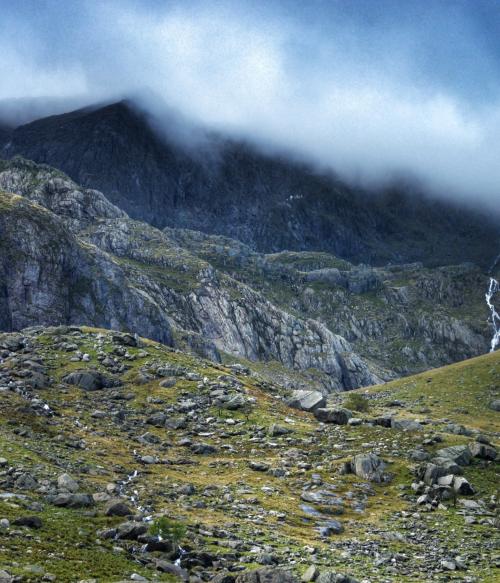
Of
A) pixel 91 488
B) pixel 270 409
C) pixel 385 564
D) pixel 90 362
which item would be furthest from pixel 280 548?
pixel 90 362

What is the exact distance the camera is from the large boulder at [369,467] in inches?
2400

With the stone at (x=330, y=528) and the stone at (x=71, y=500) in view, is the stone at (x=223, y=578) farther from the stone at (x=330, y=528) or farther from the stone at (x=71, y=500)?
the stone at (x=330, y=528)

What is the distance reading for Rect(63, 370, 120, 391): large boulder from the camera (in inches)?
3093

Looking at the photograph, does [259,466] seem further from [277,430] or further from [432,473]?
[432,473]

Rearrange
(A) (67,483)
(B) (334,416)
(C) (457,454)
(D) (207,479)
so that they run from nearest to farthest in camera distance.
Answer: (A) (67,483) < (D) (207,479) < (C) (457,454) < (B) (334,416)

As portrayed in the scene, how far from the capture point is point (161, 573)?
32375 mm

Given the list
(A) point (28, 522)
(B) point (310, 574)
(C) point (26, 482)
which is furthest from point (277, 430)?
(A) point (28, 522)

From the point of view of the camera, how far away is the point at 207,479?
5700cm

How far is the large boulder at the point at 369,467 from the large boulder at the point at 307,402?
23.3 metres

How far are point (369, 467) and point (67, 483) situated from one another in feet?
104

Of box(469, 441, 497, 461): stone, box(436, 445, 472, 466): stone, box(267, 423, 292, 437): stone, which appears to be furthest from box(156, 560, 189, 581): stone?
box(469, 441, 497, 461): stone

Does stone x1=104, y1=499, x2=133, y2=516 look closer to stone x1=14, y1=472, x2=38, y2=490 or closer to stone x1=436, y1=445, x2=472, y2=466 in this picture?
stone x1=14, y1=472, x2=38, y2=490

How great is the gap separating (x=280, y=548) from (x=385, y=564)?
6772 mm

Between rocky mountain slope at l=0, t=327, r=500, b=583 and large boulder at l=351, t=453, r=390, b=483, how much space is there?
0.64 feet
